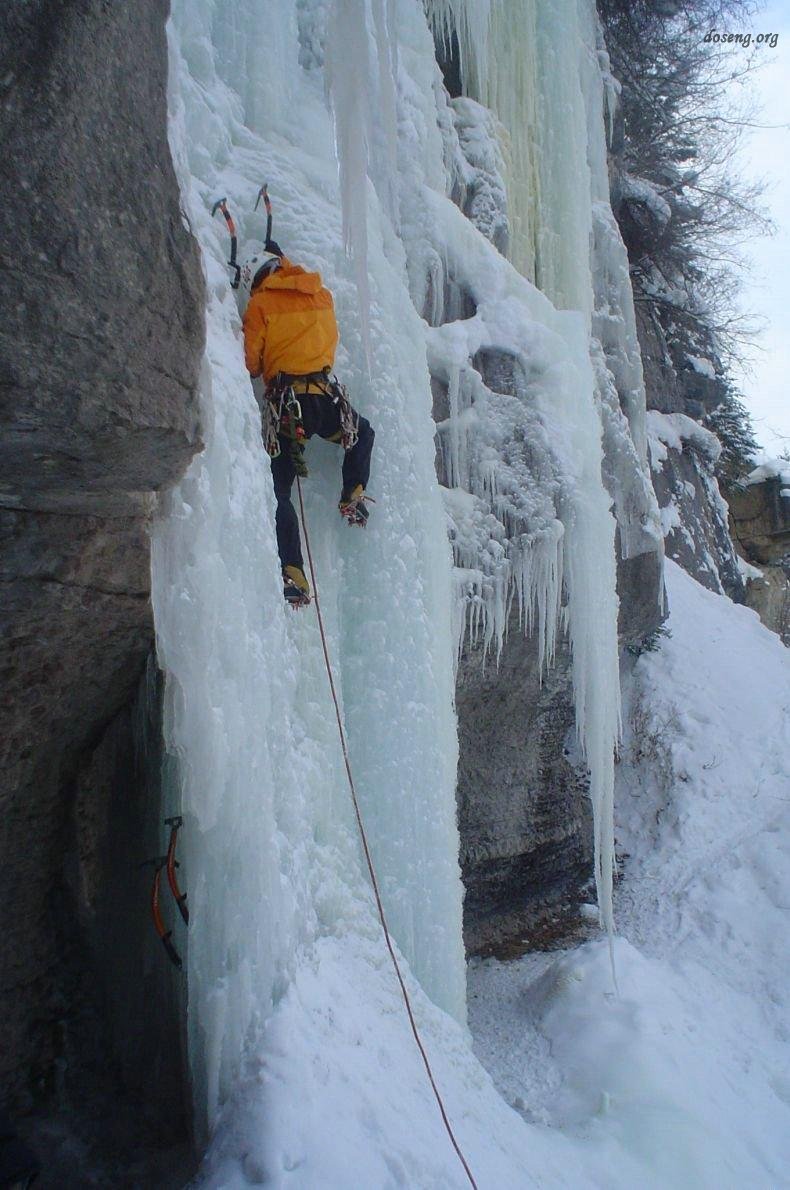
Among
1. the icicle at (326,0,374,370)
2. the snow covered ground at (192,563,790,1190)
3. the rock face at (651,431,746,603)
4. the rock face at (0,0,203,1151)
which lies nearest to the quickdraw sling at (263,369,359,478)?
the icicle at (326,0,374,370)

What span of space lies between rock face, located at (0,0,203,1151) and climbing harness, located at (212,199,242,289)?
102 centimetres

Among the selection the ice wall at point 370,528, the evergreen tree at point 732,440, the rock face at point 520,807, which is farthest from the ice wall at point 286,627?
the evergreen tree at point 732,440

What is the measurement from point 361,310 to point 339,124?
0.80 metres

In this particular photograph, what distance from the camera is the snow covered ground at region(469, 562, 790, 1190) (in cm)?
396

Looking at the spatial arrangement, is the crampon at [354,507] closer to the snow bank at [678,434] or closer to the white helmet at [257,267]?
the white helmet at [257,267]

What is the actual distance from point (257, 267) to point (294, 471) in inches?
33.9

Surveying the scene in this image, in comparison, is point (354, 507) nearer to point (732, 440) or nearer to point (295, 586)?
point (295, 586)

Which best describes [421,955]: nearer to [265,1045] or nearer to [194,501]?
[265,1045]

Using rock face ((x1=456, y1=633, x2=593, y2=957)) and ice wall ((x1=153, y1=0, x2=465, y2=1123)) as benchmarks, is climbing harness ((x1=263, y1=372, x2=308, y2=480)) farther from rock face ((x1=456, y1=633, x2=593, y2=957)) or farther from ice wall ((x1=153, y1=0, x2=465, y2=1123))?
rock face ((x1=456, y1=633, x2=593, y2=957))

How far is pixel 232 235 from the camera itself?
3.18m

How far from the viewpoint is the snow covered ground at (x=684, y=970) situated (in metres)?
3.96

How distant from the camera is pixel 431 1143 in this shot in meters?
2.50

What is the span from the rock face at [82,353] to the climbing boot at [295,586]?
548 mm

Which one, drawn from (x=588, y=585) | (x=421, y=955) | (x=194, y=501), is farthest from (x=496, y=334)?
(x=421, y=955)
